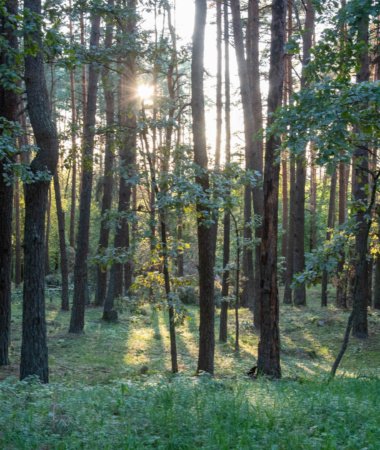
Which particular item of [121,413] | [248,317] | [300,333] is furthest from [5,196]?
[248,317]

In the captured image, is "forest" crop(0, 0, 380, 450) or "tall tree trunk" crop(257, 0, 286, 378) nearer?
"forest" crop(0, 0, 380, 450)

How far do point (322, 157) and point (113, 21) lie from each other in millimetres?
7647

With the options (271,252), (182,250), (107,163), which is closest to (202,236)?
(182,250)

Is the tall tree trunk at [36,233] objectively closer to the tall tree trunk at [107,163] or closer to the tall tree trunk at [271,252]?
the tall tree trunk at [107,163]

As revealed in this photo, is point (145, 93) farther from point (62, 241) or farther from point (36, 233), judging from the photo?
point (62, 241)

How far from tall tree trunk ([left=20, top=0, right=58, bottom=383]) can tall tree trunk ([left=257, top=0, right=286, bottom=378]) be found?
156 inches

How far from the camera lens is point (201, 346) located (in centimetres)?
1112

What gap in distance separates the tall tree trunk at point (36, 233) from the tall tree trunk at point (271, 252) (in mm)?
3965

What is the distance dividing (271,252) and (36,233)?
4.30 metres

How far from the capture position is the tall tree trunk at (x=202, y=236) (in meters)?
11.1

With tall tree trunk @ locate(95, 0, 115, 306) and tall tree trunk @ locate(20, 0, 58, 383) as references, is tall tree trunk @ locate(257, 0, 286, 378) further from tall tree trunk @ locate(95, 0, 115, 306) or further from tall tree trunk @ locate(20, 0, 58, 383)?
tall tree trunk @ locate(20, 0, 58, 383)

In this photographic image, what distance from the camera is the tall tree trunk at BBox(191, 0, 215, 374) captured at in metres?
11.1

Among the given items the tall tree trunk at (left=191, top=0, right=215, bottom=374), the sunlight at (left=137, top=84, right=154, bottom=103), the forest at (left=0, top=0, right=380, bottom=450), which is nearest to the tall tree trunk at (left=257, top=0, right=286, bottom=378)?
the forest at (left=0, top=0, right=380, bottom=450)

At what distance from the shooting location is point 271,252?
9789 millimetres
